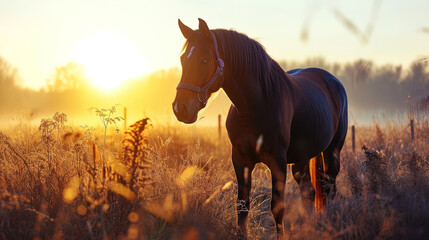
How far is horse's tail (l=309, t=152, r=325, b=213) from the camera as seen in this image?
18.5 ft

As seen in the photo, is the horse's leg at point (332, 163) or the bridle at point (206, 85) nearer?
the bridle at point (206, 85)

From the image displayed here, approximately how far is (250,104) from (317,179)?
7.36ft

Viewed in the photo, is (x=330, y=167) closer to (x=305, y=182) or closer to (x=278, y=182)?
(x=305, y=182)

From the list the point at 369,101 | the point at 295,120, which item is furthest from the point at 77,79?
the point at 295,120

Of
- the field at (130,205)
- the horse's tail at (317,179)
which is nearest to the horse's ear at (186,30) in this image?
the field at (130,205)

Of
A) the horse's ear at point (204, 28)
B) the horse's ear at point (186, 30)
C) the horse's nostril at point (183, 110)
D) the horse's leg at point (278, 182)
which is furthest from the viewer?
the horse's leg at point (278, 182)

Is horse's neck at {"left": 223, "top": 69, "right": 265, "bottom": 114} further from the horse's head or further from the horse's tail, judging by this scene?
the horse's tail

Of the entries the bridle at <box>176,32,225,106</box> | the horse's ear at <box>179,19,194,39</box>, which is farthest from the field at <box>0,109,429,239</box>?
the horse's ear at <box>179,19,194,39</box>

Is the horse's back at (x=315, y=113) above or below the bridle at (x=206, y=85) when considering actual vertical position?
below

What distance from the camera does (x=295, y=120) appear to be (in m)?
4.61

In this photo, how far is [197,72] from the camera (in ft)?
12.0

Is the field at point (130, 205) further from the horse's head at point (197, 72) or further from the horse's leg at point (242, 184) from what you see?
the horse's head at point (197, 72)

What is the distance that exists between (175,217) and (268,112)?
4.57 ft

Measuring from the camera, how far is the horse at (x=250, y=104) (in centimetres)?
366
